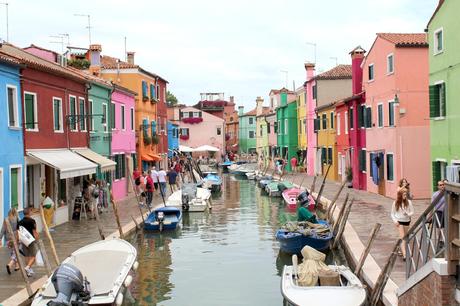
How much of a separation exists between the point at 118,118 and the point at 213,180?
1162cm

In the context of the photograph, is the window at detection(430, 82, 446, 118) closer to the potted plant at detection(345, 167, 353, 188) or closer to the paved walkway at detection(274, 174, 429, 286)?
the paved walkway at detection(274, 174, 429, 286)

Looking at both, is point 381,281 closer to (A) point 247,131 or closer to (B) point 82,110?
(B) point 82,110

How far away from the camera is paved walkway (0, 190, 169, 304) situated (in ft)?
41.7

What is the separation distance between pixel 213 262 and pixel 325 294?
21.8 feet

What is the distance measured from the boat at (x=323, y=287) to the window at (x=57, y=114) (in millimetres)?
12434

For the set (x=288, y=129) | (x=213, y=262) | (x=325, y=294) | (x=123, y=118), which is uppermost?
(x=123, y=118)

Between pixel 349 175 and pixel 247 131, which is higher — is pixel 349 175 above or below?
below

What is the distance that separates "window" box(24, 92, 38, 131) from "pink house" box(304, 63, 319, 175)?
97.7 ft

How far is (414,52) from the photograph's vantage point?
2642 cm

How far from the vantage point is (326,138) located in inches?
1746

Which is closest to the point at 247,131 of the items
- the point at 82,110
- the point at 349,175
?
the point at 349,175

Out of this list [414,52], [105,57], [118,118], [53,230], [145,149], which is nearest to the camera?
[53,230]

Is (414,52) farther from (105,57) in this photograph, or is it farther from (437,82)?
(105,57)

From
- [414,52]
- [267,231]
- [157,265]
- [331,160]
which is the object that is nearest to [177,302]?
[157,265]
